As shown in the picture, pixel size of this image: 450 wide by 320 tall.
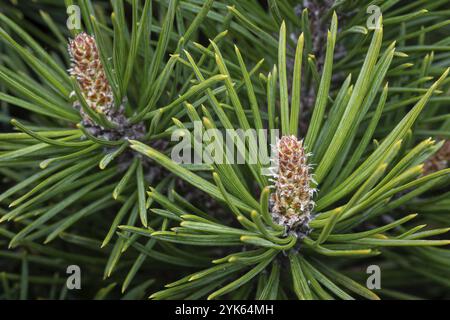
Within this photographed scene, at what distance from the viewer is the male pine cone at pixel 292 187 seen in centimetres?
61

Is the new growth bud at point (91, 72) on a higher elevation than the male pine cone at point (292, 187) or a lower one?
higher

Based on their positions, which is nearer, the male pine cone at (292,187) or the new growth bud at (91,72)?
the male pine cone at (292,187)

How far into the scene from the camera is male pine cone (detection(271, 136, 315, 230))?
0.61 m

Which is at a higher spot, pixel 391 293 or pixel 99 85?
pixel 99 85

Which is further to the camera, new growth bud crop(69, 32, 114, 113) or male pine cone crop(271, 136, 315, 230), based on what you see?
new growth bud crop(69, 32, 114, 113)

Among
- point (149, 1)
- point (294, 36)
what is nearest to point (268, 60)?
point (294, 36)

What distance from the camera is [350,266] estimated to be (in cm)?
113

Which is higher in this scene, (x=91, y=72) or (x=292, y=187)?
→ (x=91, y=72)

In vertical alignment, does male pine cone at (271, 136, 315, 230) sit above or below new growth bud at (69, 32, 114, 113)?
Answer: below

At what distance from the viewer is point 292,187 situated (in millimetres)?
634

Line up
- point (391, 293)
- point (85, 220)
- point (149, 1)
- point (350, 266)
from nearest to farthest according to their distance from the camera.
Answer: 1. point (149, 1)
2. point (391, 293)
3. point (85, 220)
4. point (350, 266)
